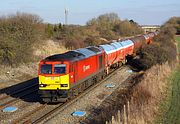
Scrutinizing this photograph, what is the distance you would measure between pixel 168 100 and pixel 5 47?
18.5 metres

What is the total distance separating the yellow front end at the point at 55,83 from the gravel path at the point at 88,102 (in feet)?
4.03

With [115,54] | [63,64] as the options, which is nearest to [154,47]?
[115,54]

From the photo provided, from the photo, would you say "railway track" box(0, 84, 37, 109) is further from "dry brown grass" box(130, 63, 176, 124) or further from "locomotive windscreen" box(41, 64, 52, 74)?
"dry brown grass" box(130, 63, 176, 124)

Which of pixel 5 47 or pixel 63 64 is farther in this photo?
pixel 5 47

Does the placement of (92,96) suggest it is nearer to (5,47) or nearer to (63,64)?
(63,64)

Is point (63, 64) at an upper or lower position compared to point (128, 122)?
upper

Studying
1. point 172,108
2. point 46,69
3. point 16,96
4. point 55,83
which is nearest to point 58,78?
point 55,83

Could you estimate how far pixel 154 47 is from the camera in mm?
36469

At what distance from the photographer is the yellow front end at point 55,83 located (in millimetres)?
18438

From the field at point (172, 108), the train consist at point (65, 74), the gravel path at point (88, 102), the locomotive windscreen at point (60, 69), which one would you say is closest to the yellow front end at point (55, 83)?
the train consist at point (65, 74)

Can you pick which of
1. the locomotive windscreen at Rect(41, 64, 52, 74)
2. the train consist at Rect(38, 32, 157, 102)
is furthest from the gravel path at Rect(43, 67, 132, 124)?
the locomotive windscreen at Rect(41, 64, 52, 74)

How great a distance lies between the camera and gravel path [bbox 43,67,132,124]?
51.7 feet

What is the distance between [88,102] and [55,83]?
2365mm

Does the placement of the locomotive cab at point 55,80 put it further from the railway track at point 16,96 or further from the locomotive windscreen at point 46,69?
the railway track at point 16,96
